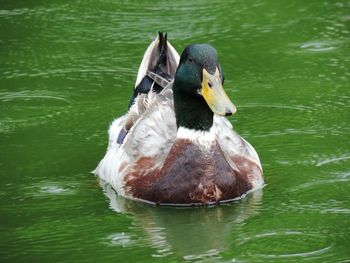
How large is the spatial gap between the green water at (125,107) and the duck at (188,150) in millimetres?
130

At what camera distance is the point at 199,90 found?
1062 cm

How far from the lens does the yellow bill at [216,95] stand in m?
10.3

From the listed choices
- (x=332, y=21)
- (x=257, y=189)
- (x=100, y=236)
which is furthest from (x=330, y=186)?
(x=332, y=21)

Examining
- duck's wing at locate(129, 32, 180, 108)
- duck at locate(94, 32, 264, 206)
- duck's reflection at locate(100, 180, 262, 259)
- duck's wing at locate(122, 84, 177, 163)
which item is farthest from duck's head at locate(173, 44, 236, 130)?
duck's wing at locate(129, 32, 180, 108)

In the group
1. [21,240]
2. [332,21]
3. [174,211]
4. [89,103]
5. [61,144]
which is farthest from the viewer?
[332,21]

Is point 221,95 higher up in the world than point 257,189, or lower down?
higher up

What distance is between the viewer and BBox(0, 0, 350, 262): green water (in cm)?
978

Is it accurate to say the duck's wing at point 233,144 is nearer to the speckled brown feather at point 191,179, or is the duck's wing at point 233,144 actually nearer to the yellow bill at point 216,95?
the speckled brown feather at point 191,179

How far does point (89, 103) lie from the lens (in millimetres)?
13391

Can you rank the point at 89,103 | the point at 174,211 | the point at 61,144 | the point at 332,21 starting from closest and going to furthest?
the point at 174,211, the point at 61,144, the point at 89,103, the point at 332,21

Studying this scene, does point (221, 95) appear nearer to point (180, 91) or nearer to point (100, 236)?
point (180, 91)

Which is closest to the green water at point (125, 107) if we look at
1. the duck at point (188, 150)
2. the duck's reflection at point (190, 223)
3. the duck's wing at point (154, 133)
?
the duck's reflection at point (190, 223)

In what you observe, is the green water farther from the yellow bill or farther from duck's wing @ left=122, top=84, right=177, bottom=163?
the yellow bill

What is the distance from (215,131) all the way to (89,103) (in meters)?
2.67
